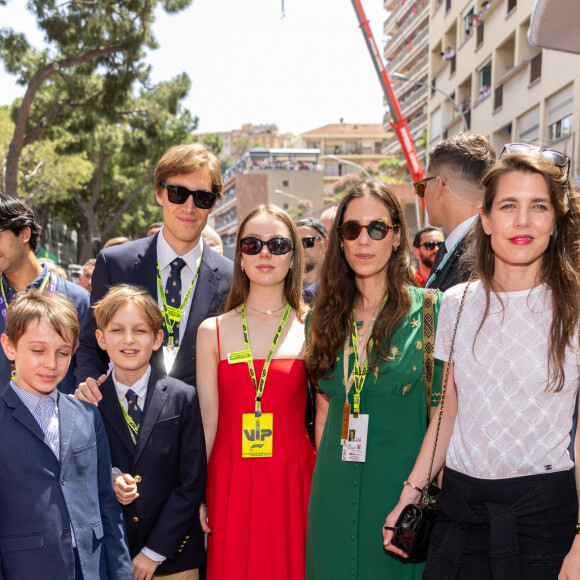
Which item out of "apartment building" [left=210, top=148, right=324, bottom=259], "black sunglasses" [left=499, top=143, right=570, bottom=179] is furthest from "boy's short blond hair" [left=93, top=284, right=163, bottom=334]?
"apartment building" [left=210, top=148, right=324, bottom=259]

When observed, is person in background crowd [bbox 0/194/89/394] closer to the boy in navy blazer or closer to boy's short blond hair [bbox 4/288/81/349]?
the boy in navy blazer

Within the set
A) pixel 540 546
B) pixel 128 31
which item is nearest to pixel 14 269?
pixel 540 546

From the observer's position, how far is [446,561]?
100 inches

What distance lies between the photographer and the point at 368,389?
3143 mm

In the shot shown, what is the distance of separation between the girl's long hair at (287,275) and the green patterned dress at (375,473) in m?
0.79

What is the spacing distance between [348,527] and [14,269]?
261cm

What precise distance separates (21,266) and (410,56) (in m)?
48.5

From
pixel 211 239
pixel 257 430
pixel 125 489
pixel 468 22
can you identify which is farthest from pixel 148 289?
pixel 468 22

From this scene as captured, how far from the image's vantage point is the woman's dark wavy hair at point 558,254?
248 centimetres

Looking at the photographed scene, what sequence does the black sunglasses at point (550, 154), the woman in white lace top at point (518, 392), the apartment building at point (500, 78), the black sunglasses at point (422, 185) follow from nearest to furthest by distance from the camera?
the woman in white lace top at point (518, 392) < the black sunglasses at point (550, 154) < the black sunglasses at point (422, 185) < the apartment building at point (500, 78)

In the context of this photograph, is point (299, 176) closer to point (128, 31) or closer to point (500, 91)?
point (500, 91)

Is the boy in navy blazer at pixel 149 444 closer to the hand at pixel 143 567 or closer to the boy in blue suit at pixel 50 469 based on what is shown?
the hand at pixel 143 567

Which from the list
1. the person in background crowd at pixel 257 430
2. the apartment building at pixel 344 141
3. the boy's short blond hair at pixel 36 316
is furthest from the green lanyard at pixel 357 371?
the apartment building at pixel 344 141

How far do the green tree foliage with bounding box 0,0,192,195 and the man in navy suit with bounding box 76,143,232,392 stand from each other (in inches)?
503
